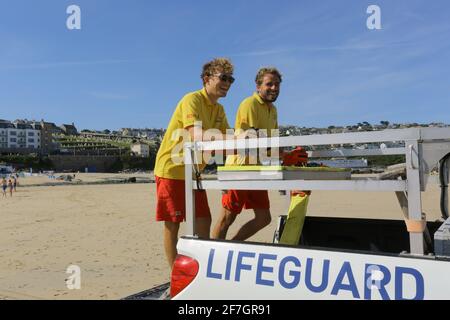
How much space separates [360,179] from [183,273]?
43.5 inches

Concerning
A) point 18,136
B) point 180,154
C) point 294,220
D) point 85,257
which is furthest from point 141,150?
point 294,220

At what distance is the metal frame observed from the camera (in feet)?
6.49

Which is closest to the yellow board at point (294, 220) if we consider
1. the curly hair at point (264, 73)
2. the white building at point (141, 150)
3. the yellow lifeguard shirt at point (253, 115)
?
the yellow lifeguard shirt at point (253, 115)

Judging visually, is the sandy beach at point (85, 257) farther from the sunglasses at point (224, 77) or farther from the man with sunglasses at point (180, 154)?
the sunglasses at point (224, 77)

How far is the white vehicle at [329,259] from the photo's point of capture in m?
1.94

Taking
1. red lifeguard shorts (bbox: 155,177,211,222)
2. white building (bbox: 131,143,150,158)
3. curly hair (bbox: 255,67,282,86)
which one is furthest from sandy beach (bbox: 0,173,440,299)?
white building (bbox: 131,143,150,158)

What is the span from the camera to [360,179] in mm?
2156

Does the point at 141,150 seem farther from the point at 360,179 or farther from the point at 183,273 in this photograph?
the point at 360,179

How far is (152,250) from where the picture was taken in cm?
946

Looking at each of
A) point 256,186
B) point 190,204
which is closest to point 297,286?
point 256,186

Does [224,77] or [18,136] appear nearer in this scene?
[224,77]

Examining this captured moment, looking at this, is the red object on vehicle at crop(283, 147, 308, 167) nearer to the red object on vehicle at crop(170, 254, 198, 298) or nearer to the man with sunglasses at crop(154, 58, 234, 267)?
the man with sunglasses at crop(154, 58, 234, 267)

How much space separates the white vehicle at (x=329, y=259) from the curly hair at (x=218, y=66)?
1136 mm
